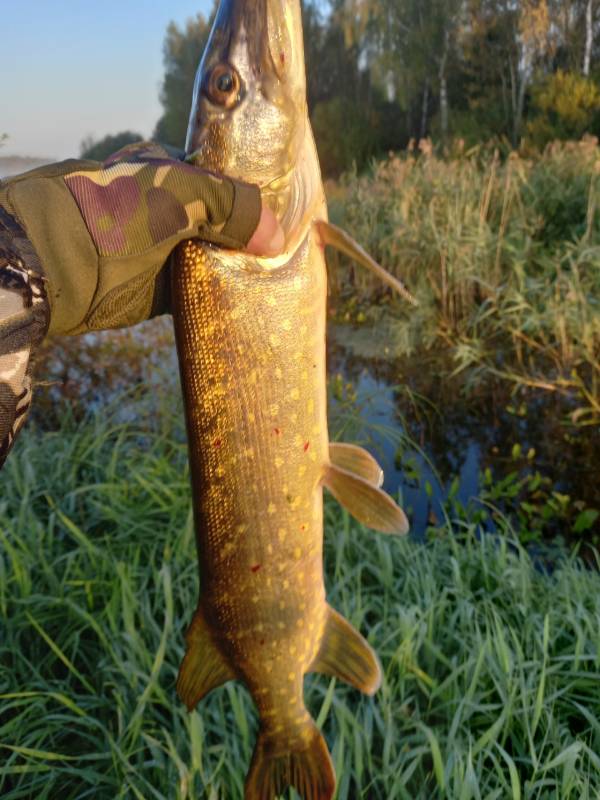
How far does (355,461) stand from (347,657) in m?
0.40

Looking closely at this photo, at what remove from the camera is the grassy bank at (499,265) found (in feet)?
13.9

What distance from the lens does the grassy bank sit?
4230mm

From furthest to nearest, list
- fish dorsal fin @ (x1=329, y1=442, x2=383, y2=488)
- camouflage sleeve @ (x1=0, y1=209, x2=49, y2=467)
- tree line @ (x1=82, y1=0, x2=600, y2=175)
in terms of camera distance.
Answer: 1. tree line @ (x1=82, y1=0, x2=600, y2=175)
2. fish dorsal fin @ (x1=329, y1=442, x2=383, y2=488)
3. camouflage sleeve @ (x1=0, y1=209, x2=49, y2=467)

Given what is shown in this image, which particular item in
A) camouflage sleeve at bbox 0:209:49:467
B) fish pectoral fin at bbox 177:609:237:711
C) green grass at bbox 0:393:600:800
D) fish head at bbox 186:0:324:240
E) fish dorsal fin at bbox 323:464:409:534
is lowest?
green grass at bbox 0:393:600:800

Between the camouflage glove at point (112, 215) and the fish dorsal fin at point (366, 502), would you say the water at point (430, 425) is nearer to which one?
the fish dorsal fin at point (366, 502)

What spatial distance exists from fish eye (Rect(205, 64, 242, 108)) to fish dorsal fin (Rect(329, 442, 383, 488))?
2.26 feet

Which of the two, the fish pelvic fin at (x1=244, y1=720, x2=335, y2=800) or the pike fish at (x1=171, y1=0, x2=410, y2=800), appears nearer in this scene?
the pike fish at (x1=171, y1=0, x2=410, y2=800)

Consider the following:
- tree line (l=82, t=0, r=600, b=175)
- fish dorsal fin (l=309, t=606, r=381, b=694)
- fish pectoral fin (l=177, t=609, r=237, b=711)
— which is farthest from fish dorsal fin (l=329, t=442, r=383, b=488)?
tree line (l=82, t=0, r=600, b=175)

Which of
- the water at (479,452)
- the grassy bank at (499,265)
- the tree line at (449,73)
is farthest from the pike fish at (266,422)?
the tree line at (449,73)

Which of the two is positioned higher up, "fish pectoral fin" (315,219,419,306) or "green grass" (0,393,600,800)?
"fish pectoral fin" (315,219,419,306)

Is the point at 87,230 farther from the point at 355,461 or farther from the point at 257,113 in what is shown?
the point at 355,461

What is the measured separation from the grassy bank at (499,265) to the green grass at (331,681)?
1.97m

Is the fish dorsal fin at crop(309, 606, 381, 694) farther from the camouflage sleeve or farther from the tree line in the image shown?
the tree line

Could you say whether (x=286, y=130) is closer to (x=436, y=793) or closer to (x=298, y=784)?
(x=298, y=784)
